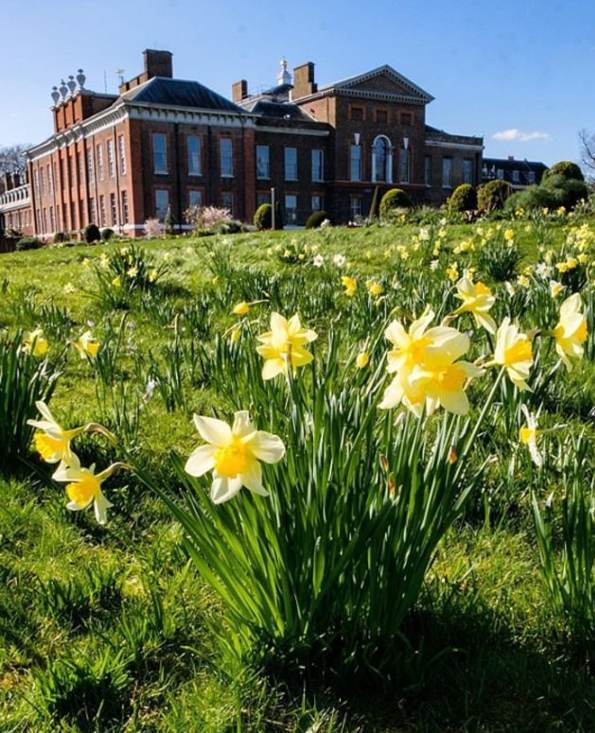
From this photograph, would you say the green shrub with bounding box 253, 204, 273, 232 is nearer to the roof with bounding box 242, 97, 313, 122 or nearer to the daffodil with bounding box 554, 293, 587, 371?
the roof with bounding box 242, 97, 313, 122

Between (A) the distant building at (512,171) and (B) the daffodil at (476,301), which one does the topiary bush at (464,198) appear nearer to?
(B) the daffodil at (476,301)

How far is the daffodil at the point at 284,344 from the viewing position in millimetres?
1599

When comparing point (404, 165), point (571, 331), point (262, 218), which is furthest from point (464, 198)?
point (404, 165)

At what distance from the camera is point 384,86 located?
42.1m

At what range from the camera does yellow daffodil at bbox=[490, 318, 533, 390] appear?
4.27 feet

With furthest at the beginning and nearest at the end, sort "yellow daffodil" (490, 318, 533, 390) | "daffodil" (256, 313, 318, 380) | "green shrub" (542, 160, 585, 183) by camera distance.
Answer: "green shrub" (542, 160, 585, 183), "daffodil" (256, 313, 318, 380), "yellow daffodil" (490, 318, 533, 390)

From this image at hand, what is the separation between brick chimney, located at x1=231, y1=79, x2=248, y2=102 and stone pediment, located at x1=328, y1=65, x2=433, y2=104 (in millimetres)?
7774

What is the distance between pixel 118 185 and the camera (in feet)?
119

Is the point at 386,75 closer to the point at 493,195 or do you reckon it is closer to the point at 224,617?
the point at 493,195

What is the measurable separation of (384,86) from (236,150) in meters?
11.3

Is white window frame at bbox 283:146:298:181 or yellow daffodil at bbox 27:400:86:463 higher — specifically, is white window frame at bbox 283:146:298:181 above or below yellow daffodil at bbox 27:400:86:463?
above

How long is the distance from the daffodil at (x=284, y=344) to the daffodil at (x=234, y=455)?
457 millimetres

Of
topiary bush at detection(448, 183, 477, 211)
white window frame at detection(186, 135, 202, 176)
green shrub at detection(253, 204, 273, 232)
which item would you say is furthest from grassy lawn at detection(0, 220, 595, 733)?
white window frame at detection(186, 135, 202, 176)

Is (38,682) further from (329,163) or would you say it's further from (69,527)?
(329,163)
